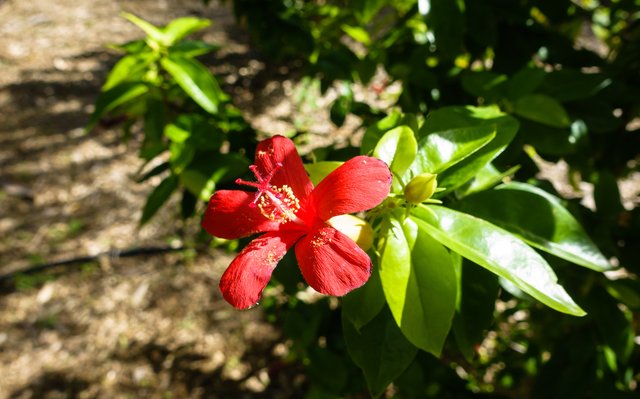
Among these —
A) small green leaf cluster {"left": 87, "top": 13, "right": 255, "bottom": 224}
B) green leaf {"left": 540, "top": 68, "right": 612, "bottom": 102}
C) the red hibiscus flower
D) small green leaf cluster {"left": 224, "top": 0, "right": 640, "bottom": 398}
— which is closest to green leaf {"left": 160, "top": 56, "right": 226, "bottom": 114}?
small green leaf cluster {"left": 87, "top": 13, "right": 255, "bottom": 224}

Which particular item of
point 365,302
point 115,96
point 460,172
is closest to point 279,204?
point 365,302

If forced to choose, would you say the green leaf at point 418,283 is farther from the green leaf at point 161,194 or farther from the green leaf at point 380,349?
the green leaf at point 161,194

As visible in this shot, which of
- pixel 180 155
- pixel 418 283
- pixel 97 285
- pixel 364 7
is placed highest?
pixel 364 7

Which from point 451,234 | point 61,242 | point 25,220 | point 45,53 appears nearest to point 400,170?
point 451,234

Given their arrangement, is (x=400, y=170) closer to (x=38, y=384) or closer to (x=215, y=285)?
(x=215, y=285)

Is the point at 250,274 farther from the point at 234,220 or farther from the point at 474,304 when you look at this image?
the point at 474,304

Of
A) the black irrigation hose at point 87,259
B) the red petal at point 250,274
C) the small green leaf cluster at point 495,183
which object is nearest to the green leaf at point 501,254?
the small green leaf cluster at point 495,183

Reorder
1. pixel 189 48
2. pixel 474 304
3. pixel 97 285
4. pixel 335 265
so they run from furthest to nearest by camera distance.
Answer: pixel 97 285 → pixel 189 48 → pixel 474 304 → pixel 335 265
